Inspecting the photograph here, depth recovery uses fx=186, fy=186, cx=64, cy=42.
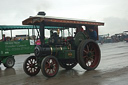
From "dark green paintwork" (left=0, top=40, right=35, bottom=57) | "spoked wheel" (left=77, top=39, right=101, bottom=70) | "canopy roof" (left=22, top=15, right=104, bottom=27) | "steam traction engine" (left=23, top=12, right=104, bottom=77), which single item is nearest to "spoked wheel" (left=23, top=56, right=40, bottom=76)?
"steam traction engine" (left=23, top=12, right=104, bottom=77)

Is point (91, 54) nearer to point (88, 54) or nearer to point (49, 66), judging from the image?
point (88, 54)

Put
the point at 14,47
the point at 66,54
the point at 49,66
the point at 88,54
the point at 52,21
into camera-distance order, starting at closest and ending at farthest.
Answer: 1. the point at 49,66
2. the point at 52,21
3. the point at 66,54
4. the point at 88,54
5. the point at 14,47

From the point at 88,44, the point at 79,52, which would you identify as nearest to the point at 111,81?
the point at 79,52

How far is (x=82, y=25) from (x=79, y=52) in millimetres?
1268

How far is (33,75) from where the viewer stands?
6949mm

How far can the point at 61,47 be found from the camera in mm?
7055

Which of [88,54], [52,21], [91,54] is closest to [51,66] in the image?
[52,21]

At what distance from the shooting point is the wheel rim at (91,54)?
7.56 meters

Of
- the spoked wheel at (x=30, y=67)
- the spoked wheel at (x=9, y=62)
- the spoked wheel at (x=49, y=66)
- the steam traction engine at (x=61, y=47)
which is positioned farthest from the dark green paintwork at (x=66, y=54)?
the spoked wheel at (x=9, y=62)

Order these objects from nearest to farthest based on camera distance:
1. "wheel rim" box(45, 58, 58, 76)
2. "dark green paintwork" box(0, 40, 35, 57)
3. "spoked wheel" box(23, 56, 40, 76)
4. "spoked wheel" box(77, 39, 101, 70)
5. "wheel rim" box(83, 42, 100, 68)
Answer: "wheel rim" box(45, 58, 58, 76) → "spoked wheel" box(23, 56, 40, 76) → "spoked wheel" box(77, 39, 101, 70) → "wheel rim" box(83, 42, 100, 68) → "dark green paintwork" box(0, 40, 35, 57)

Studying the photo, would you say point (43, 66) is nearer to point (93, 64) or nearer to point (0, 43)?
point (93, 64)

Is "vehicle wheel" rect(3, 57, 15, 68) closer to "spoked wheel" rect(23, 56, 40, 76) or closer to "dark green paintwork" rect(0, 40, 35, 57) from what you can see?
"dark green paintwork" rect(0, 40, 35, 57)

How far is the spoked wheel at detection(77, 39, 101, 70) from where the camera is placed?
7.00 metres

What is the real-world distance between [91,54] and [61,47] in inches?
55.5
